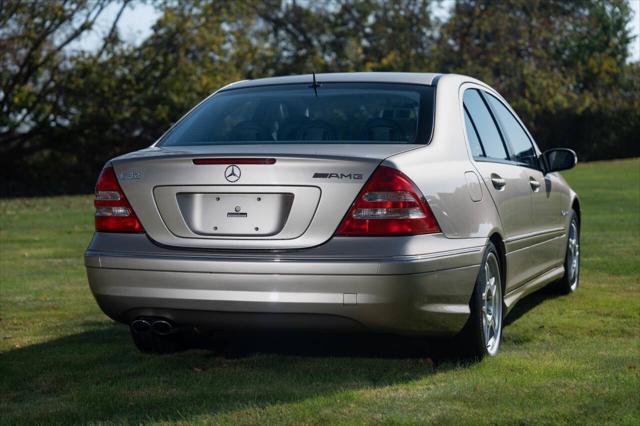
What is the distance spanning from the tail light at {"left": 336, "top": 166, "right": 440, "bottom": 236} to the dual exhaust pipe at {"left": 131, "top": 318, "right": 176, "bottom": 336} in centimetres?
107

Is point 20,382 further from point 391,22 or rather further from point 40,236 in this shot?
point 391,22

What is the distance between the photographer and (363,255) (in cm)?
540

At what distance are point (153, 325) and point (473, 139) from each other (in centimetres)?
216

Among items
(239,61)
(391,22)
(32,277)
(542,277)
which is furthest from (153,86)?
(542,277)

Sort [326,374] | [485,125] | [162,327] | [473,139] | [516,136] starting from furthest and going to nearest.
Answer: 1. [516,136]
2. [485,125]
3. [473,139]
4. [326,374]
5. [162,327]

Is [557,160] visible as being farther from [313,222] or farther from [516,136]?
[313,222]

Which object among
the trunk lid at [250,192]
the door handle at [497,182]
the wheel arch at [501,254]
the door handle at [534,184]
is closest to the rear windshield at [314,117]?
the trunk lid at [250,192]

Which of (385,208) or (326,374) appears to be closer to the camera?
(385,208)

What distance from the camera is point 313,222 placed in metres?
5.47

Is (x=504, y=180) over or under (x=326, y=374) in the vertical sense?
over

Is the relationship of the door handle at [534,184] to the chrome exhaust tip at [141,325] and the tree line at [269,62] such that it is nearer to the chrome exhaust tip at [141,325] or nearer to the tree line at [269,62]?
the chrome exhaust tip at [141,325]

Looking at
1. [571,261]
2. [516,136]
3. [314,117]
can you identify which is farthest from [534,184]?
[314,117]

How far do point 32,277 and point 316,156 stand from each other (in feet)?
20.9

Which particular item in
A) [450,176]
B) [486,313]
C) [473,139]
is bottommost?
[486,313]
